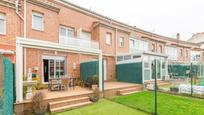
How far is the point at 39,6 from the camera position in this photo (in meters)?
13.3

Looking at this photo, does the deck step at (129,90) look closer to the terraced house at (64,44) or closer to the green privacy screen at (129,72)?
the terraced house at (64,44)

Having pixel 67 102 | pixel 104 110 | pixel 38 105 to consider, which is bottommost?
pixel 104 110

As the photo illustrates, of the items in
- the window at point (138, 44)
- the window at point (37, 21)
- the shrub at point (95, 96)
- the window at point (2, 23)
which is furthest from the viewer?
the window at point (138, 44)

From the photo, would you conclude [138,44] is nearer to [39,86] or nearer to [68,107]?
[39,86]

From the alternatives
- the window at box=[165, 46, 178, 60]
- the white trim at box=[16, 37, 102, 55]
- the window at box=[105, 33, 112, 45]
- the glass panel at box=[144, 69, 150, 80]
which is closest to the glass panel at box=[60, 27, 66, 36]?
the window at box=[105, 33, 112, 45]

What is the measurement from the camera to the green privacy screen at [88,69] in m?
13.0

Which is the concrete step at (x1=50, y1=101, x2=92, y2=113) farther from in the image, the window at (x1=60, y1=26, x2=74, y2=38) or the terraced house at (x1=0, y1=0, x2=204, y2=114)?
the window at (x1=60, y1=26, x2=74, y2=38)

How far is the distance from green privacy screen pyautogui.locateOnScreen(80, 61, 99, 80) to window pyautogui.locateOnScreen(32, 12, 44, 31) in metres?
4.63

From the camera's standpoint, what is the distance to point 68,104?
872 cm

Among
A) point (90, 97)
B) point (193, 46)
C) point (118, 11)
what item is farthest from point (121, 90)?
point (193, 46)

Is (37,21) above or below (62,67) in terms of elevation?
above

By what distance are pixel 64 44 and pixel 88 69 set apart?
461 cm

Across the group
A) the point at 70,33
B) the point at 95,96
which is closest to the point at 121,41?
the point at 70,33

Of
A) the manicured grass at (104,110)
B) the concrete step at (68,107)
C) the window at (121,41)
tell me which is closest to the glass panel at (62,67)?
the concrete step at (68,107)
